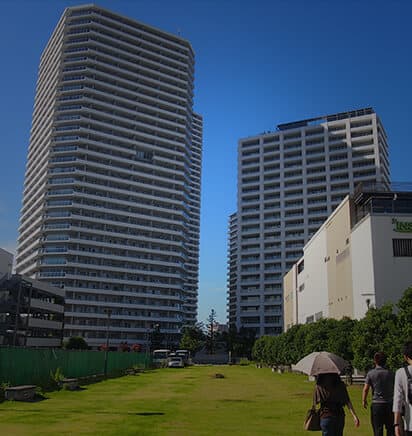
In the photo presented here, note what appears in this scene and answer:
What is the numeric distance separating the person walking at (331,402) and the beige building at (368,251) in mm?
33796

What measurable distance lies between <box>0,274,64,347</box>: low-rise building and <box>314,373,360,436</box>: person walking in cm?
5783

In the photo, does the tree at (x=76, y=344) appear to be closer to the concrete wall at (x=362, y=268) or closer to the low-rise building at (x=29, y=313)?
the low-rise building at (x=29, y=313)

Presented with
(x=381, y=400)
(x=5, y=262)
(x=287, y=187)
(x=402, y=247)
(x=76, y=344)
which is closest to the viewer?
(x=381, y=400)

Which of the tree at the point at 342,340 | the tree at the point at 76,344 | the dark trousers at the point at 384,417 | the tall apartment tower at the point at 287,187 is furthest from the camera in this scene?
the tall apartment tower at the point at 287,187

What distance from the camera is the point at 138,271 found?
115 m

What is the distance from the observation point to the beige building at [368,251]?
40938mm

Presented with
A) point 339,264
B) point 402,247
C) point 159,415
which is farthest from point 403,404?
point 339,264

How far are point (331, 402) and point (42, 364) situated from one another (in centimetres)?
2172

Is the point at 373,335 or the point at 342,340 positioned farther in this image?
the point at 342,340

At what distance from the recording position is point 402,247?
136ft

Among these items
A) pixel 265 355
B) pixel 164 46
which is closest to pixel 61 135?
pixel 164 46

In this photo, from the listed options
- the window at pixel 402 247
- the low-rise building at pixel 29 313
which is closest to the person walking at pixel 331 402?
the window at pixel 402 247

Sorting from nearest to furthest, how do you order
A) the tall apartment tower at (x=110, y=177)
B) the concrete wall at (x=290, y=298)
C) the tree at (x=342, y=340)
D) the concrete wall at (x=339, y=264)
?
the tree at (x=342, y=340), the concrete wall at (x=339, y=264), the concrete wall at (x=290, y=298), the tall apartment tower at (x=110, y=177)

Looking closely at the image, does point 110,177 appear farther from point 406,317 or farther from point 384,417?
point 384,417
